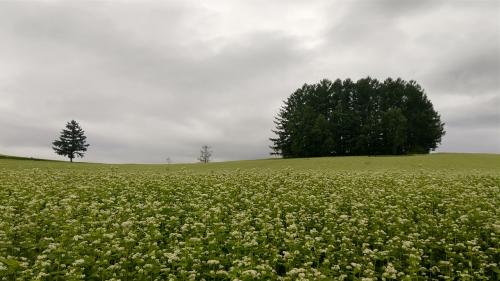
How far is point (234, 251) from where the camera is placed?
1236cm

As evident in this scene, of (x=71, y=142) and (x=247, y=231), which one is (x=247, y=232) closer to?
(x=247, y=231)

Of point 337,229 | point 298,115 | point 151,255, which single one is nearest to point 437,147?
point 298,115

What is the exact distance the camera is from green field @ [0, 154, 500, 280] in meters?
10.6

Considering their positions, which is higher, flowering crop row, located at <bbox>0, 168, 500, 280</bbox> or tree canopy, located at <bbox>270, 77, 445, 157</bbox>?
tree canopy, located at <bbox>270, 77, 445, 157</bbox>

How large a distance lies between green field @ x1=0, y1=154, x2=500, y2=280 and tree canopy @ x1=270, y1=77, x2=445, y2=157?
217ft

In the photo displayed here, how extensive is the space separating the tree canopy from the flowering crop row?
66.5 metres

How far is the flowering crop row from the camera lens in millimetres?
10547

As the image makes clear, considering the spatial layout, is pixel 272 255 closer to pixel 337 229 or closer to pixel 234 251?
pixel 234 251

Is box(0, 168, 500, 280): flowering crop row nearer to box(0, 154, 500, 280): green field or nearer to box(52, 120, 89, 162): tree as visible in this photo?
box(0, 154, 500, 280): green field

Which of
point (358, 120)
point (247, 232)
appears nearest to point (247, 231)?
point (247, 232)

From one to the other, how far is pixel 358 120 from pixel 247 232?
285 ft

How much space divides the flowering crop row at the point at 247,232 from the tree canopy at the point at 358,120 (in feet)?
218

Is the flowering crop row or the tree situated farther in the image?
the tree

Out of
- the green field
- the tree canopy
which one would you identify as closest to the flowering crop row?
the green field
